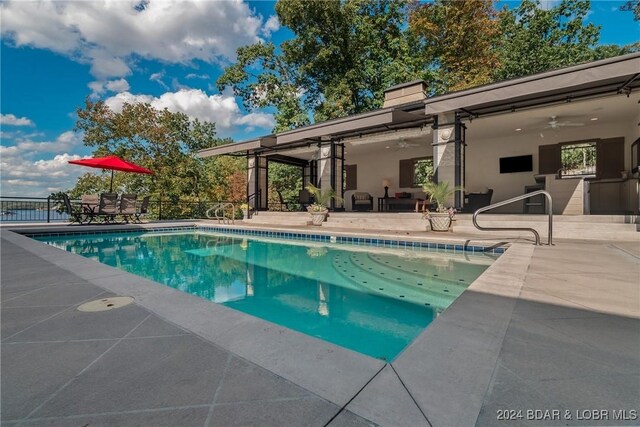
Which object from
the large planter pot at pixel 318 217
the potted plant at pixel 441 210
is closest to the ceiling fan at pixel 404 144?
the potted plant at pixel 441 210

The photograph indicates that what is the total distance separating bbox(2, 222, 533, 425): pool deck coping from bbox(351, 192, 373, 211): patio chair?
9.50 metres

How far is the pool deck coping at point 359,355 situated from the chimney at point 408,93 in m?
9.63

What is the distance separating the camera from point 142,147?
14.4 meters

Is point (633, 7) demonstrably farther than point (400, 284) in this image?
Yes

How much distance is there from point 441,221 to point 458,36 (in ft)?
45.3

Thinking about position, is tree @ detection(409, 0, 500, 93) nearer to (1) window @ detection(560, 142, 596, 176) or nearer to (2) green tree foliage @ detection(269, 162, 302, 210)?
(1) window @ detection(560, 142, 596, 176)

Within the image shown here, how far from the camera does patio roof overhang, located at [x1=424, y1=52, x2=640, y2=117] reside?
5027mm

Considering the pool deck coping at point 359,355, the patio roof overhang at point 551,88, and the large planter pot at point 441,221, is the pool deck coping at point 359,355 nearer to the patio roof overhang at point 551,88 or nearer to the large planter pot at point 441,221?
the large planter pot at point 441,221

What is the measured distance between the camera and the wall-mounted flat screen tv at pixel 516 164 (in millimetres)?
9352

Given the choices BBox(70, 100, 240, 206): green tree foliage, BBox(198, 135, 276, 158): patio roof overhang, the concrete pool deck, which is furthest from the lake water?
the concrete pool deck

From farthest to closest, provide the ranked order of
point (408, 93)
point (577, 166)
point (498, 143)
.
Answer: point (577, 166) < point (408, 93) < point (498, 143)

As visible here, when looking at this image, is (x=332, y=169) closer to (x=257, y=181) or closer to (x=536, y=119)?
(x=257, y=181)

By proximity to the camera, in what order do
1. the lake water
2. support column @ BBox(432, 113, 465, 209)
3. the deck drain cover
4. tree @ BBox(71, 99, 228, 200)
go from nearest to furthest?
1. the deck drain cover
2. support column @ BBox(432, 113, 465, 209)
3. the lake water
4. tree @ BBox(71, 99, 228, 200)

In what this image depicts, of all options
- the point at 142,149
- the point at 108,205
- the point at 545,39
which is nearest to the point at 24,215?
the point at 108,205
